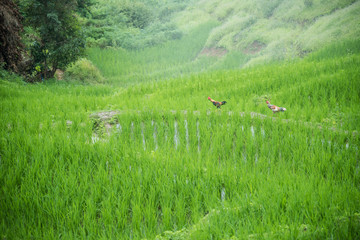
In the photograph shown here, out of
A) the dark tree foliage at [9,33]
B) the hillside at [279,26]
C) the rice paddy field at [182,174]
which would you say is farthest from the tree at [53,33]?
the hillside at [279,26]

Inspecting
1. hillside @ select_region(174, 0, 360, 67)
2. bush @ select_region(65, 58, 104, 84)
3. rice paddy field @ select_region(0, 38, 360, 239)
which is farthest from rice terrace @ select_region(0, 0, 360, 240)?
bush @ select_region(65, 58, 104, 84)

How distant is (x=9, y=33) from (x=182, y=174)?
25.1 feet

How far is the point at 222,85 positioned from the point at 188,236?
6.46 m

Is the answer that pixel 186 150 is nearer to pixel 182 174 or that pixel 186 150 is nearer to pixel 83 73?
pixel 182 174

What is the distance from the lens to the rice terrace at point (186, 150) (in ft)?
7.29

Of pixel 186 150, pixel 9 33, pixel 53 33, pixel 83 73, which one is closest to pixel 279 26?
pixel 83 73

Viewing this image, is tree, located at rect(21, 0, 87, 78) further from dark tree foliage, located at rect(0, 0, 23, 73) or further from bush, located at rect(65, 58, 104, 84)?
dark tree foliage, located at rect(0, 0, 23, 73)

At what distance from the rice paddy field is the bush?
252 inches

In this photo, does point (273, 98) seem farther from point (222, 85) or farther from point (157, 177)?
point (157, 177)

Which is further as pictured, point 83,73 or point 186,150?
point 83,73

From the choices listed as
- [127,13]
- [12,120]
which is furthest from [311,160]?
[127,13]

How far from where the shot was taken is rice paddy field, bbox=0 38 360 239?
215 centimetres

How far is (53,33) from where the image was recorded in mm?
10180

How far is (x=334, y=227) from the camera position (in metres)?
1.92
